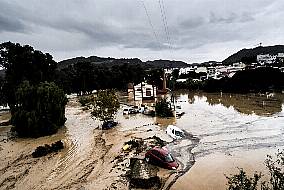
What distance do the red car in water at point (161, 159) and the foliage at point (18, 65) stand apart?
105 ft

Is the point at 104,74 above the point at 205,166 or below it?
above

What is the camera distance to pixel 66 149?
27.0 m

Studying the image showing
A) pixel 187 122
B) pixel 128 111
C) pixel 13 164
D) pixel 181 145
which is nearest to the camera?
pixel 13 164

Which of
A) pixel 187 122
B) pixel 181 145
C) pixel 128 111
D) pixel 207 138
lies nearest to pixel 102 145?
pixel 181 145

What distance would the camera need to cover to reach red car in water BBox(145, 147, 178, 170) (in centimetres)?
1969

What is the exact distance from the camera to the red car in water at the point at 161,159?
775 inches

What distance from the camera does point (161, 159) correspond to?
20.0m

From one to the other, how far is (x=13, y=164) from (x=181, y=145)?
13.2 meters

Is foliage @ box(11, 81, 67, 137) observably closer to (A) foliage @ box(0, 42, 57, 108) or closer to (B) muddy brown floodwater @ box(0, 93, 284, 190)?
(B) muddy brown floodwater @ box(0, 93, 284, 190)

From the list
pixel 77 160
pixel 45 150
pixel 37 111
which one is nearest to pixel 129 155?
pixel 77 160

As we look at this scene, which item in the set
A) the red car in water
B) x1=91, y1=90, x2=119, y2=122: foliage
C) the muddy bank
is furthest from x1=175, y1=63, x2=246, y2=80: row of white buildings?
the red car in water

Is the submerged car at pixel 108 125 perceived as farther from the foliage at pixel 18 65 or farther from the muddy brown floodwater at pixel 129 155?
the foliage at pixel 18 65

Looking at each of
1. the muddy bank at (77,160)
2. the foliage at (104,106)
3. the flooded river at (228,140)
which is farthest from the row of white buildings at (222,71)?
the muddy bank at (77,160)

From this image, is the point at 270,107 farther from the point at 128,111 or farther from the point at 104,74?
the point at 104,74
